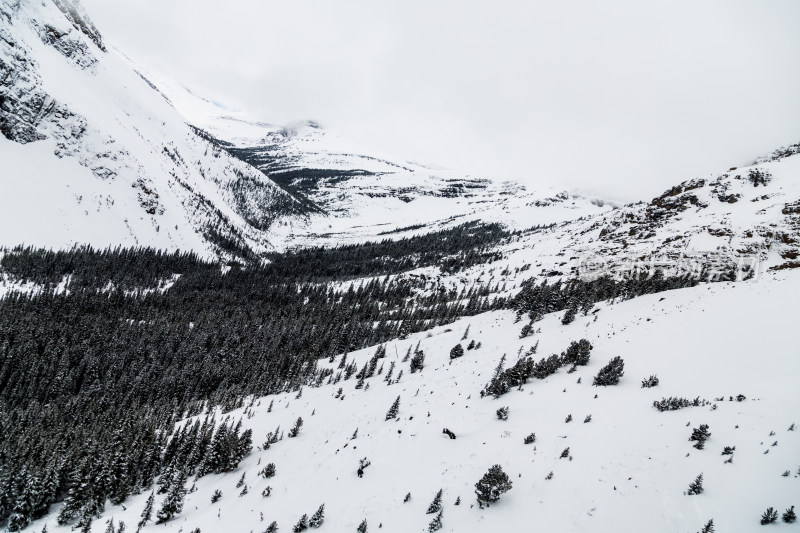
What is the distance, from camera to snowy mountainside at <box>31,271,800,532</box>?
19062mm

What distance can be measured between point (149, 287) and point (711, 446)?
180879 mm

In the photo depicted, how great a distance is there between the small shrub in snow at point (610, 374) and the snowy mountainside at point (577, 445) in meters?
0.96

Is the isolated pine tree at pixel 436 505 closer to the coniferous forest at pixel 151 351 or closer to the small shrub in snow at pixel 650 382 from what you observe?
the small shrub in snow at pixel 650 382

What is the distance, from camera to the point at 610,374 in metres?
34.2

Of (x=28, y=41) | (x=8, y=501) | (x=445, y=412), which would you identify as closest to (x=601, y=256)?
(x=445, y=412)

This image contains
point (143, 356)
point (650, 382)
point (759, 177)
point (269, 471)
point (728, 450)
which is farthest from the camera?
point (759, 177)

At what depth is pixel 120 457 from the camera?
39062 mm

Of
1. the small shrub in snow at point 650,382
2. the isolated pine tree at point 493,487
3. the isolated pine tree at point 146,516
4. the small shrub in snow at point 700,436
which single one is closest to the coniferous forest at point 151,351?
the isolated pine tree at point 146,516

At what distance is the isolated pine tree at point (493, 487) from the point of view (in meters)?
21.4

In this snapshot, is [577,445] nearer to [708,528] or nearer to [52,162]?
[708,528]

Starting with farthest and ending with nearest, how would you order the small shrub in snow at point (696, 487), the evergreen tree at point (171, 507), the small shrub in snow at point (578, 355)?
the small shrub in snow at point (578, 355)
the evergreen tree at point (171, 507)
the small shrub in snow at point (696, 487)

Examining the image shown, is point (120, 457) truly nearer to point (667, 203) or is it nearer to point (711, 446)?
point (711, 446)

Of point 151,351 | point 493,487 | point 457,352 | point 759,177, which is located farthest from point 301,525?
point 759,177

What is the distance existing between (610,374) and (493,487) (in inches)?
746
